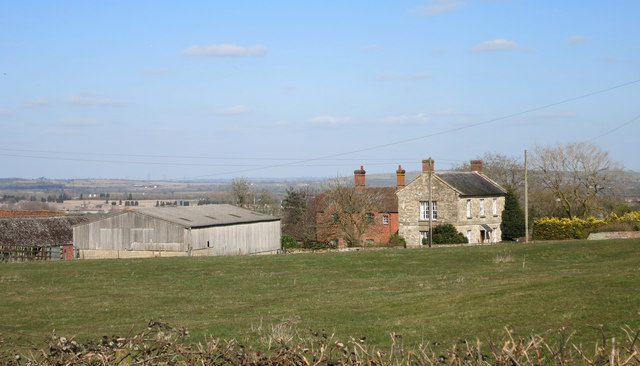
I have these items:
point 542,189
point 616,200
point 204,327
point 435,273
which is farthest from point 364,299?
point 542,189

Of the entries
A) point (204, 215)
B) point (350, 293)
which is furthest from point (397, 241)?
point (350, 293)

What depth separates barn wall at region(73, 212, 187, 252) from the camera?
54.5 m

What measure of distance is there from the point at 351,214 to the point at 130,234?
2194 centimetres

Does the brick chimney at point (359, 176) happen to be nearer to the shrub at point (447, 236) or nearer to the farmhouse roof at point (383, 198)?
the farmhouse roof at point (383, 198)

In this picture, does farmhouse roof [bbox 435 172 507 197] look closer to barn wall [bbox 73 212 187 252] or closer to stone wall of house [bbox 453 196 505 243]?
stone wall of house [bbox 453 196 505 243]

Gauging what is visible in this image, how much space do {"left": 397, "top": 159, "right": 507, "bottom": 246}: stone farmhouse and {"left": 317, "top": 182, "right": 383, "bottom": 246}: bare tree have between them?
415 cm

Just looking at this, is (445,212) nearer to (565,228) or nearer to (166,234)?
(565,228)

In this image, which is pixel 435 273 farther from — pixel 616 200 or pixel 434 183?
pixel 616 200

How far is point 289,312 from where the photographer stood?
67.0 ft

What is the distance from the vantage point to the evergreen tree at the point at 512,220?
213 ft

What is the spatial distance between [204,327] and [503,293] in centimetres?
851

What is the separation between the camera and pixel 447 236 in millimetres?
59906

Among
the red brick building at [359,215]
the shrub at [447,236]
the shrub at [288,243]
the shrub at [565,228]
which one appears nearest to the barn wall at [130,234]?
the shrub at [288,243]

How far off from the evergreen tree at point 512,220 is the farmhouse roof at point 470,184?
110 centimetres
